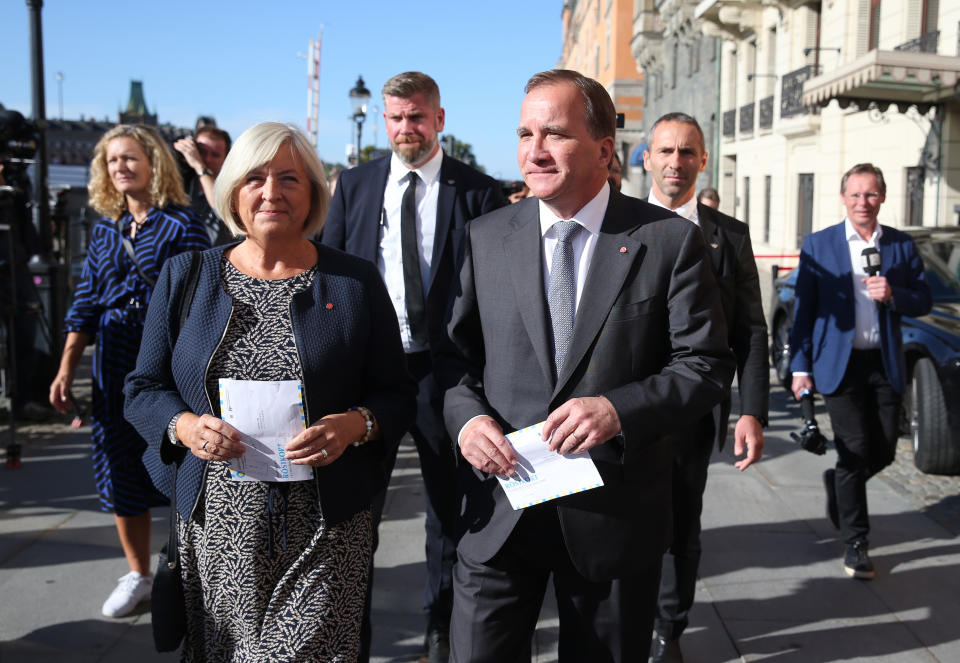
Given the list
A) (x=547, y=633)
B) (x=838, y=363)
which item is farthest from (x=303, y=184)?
(x=838, y=363)

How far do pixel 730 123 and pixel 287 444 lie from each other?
27.8 meters

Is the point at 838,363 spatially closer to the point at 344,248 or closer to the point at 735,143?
the point at 344,248

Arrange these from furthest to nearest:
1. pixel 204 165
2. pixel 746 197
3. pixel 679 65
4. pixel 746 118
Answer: pixel 679 65, pixel 746 197, pixel 746 118, pixel 204 165

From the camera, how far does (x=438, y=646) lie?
3.80 metres

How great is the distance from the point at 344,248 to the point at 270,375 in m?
1.57

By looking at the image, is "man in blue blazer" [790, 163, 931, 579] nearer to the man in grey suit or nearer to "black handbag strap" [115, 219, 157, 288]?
the man in grey suit

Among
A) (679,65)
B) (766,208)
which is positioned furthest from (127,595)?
(679,65)

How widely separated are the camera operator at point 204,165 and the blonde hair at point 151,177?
1152mm

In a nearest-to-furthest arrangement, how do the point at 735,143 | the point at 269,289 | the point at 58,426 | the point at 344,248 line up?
the point at 269,289
the point at 344,248
the point at 58,426
the point at 735,143

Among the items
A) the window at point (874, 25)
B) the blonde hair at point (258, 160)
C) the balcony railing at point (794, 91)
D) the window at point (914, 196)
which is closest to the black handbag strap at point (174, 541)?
the blonde hair at point (258, 160)

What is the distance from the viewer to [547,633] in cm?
418

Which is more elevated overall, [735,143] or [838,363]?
[735,143]

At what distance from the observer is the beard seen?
3941mm

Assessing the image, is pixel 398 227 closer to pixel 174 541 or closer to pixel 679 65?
pixel 174 541
